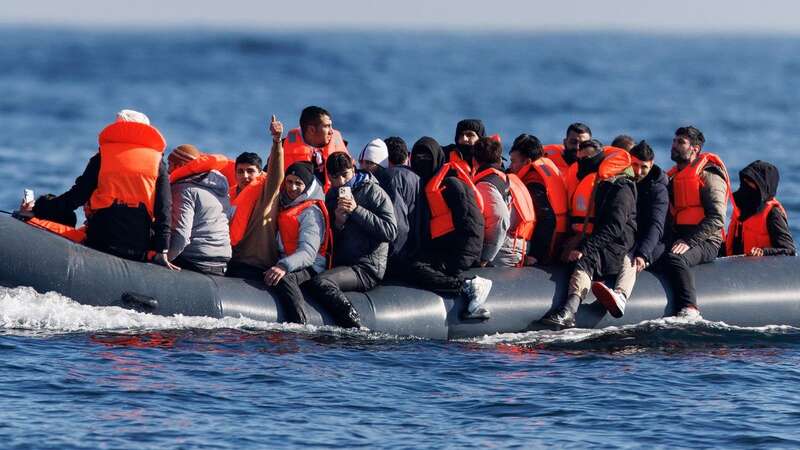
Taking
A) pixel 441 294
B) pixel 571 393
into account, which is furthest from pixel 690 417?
pixel 441 294

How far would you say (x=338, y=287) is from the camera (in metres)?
12.9

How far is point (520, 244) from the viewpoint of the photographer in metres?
13.8

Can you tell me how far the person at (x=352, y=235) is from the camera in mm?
12727

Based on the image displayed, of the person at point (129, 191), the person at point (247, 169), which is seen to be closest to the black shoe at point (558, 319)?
the person at point (247, 169)

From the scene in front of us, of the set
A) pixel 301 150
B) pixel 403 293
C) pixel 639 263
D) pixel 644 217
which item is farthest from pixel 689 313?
pixel 301 150

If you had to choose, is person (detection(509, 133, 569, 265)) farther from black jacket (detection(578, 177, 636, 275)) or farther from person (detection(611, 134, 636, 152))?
person (detection(611, 134, 636, 152))

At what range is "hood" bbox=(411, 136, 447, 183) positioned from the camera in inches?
542

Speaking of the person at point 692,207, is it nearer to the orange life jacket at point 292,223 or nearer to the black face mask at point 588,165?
the black face mask at point 588,165

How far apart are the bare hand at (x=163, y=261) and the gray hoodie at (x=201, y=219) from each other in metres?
0.08

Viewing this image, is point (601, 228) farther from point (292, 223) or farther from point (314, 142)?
point (292, 223)

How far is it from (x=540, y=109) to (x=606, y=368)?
39252 mm

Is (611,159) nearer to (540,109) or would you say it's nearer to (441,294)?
(441,294)

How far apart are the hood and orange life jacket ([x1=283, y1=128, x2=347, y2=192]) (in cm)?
79

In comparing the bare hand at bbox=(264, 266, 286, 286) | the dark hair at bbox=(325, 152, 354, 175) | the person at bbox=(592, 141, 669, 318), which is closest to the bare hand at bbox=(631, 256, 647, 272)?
the person at bbox=(592, 141, 669, 318)
